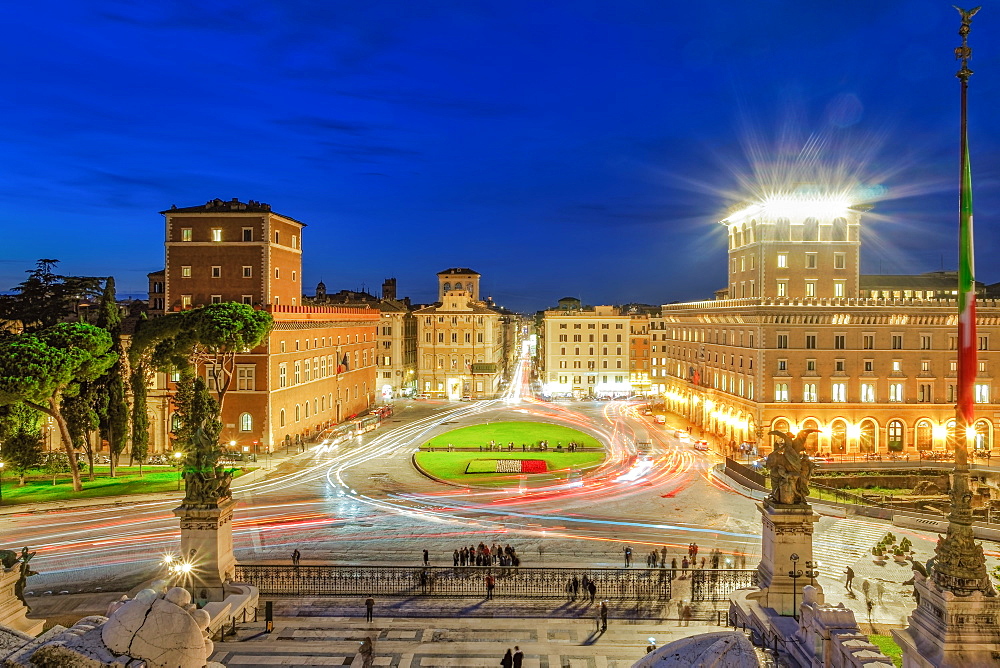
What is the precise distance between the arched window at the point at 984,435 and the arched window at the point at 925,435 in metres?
3.25

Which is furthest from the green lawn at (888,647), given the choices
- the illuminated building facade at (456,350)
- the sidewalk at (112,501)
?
the illuminated building facade at (456,350)

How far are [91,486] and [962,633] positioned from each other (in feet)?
146

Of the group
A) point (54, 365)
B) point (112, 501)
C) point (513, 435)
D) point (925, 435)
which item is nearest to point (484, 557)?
point (112, 501)

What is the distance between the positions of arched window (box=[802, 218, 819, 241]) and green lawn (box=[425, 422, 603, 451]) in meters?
26.7

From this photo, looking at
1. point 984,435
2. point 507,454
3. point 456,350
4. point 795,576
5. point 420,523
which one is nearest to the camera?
point 795,576

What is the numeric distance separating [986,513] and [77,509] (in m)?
51.6

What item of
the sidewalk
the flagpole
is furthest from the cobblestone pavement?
the sidewalk

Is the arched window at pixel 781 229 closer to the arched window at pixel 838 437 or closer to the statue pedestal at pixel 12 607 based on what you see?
the arched window at pixel 838 437

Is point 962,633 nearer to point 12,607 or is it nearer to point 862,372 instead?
point 12,607

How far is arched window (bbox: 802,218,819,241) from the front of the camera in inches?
2446

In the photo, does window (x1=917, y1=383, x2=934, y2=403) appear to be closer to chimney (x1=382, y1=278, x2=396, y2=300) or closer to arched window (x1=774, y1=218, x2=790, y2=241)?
arched window (x1=774, y1=218, x2=790, y2=241)

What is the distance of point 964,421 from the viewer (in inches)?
505

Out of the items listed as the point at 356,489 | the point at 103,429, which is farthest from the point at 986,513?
the point at 103,429

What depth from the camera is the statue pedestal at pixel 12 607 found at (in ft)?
46.5
